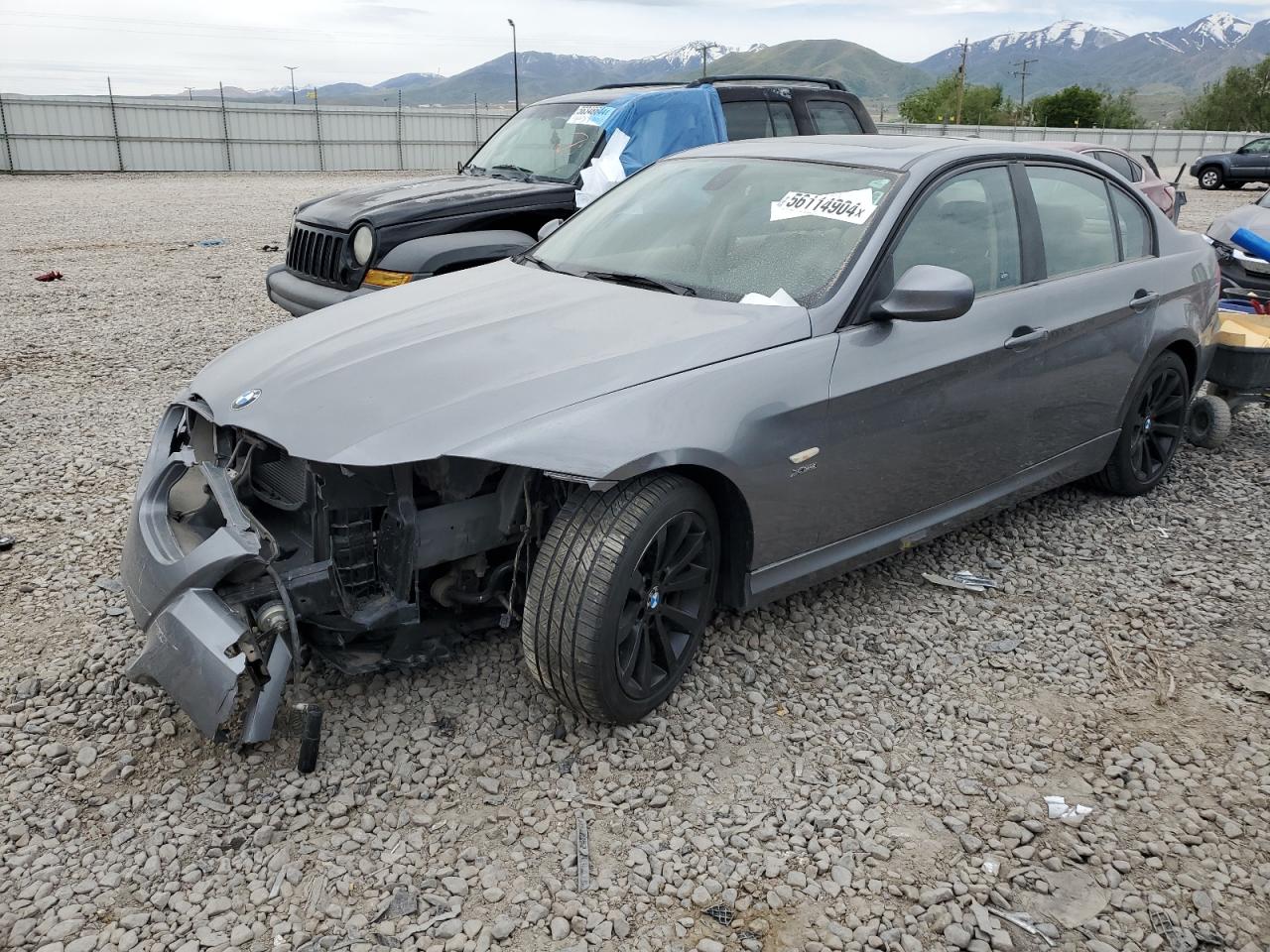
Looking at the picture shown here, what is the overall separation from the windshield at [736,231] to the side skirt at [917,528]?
34.1 inches

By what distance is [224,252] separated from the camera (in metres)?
13.0

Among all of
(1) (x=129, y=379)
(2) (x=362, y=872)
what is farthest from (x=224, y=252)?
(2) (x=362, y=872)

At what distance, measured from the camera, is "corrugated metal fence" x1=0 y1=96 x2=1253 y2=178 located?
89.4 feet

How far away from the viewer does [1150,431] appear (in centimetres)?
503

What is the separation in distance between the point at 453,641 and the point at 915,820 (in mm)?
1472

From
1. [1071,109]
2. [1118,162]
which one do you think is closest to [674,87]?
[1118,162]

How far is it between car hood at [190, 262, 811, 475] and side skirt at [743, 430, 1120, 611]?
74 centimetres

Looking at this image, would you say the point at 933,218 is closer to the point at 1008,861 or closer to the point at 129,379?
the point at 1008,861

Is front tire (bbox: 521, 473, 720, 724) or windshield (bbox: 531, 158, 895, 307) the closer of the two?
front tire (bbox: 521, 473, 720, 724)

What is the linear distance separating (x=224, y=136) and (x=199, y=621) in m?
32.1

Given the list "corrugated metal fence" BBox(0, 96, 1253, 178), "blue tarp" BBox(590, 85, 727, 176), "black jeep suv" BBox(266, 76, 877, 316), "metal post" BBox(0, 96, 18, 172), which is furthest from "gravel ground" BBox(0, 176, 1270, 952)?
"metal post" BBox(0, 96, 18, 172)

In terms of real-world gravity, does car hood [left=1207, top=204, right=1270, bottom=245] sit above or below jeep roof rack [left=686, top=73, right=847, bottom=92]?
below

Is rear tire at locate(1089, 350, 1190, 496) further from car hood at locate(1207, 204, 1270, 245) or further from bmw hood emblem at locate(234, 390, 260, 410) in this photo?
bmw hood emblem at locate(234, 390, 260, 410)

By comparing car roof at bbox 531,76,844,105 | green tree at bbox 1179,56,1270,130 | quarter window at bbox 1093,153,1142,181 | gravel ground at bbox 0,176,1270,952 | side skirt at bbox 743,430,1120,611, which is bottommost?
gravel ground at bbox 0,176,1270,952
